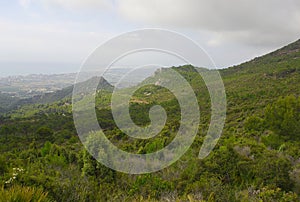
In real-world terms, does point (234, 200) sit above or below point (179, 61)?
below

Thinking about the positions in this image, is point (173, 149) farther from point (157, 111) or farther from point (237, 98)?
point (237, 98)

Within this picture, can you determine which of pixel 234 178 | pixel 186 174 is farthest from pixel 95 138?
pixel 234 178

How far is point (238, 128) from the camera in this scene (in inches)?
782

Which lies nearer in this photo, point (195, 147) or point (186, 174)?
point (186, 174)

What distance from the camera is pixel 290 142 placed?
13.3 meters

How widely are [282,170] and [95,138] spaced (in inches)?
198

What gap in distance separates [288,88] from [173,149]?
80.6 ft

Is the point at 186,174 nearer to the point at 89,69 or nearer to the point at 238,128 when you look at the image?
the point at 89,69

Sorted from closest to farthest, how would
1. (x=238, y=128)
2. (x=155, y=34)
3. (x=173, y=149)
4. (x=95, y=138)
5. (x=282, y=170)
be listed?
(x=155, y=34), (x=282, y=170), (x=95, y=138), (x=173, y=149), (x=238, y=128)

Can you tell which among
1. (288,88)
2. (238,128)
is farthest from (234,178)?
(288,88)

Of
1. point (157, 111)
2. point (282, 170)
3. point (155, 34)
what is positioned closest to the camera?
point (155, 34)

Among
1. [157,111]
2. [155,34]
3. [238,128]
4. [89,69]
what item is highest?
[155,34]

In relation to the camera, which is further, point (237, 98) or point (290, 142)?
point (237, 98)

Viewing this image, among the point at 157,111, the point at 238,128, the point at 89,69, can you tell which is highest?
the point at 89,69
